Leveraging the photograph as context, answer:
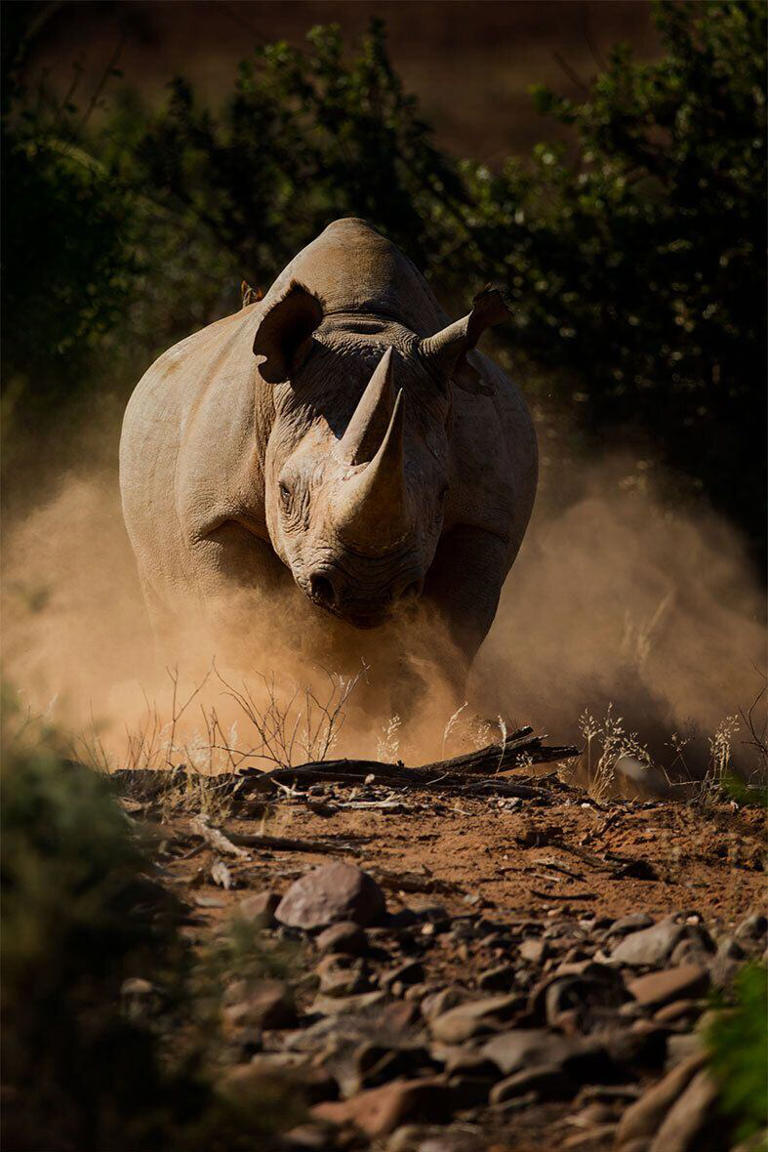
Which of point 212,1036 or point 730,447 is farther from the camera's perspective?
point 730,447

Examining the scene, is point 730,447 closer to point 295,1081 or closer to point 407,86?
point 295,1081

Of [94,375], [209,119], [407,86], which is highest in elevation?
[407,86]

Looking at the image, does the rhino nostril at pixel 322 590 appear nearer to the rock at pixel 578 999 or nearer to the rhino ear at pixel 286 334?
the rhino ear at pixel 286 334

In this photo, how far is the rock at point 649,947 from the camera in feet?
11.4

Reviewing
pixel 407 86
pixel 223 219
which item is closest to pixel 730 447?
pixel 223 219

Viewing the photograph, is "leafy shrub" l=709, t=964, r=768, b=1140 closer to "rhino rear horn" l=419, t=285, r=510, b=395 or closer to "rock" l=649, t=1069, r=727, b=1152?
"rock" l=649, t=1069, r=727, b=1152

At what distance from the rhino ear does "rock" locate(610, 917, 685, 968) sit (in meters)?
3.87

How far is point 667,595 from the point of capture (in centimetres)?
1185

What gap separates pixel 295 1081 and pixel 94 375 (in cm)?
1030

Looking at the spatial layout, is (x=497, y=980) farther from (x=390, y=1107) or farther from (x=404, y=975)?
(x=390, y=1107)

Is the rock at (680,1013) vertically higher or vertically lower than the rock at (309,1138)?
higher

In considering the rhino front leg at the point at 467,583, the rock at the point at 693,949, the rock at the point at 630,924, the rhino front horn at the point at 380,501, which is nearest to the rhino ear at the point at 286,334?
the rhino front horn at the point at 380,501

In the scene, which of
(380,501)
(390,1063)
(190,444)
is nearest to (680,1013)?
(390,1063)

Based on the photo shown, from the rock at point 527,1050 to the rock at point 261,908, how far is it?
0.76 meters
